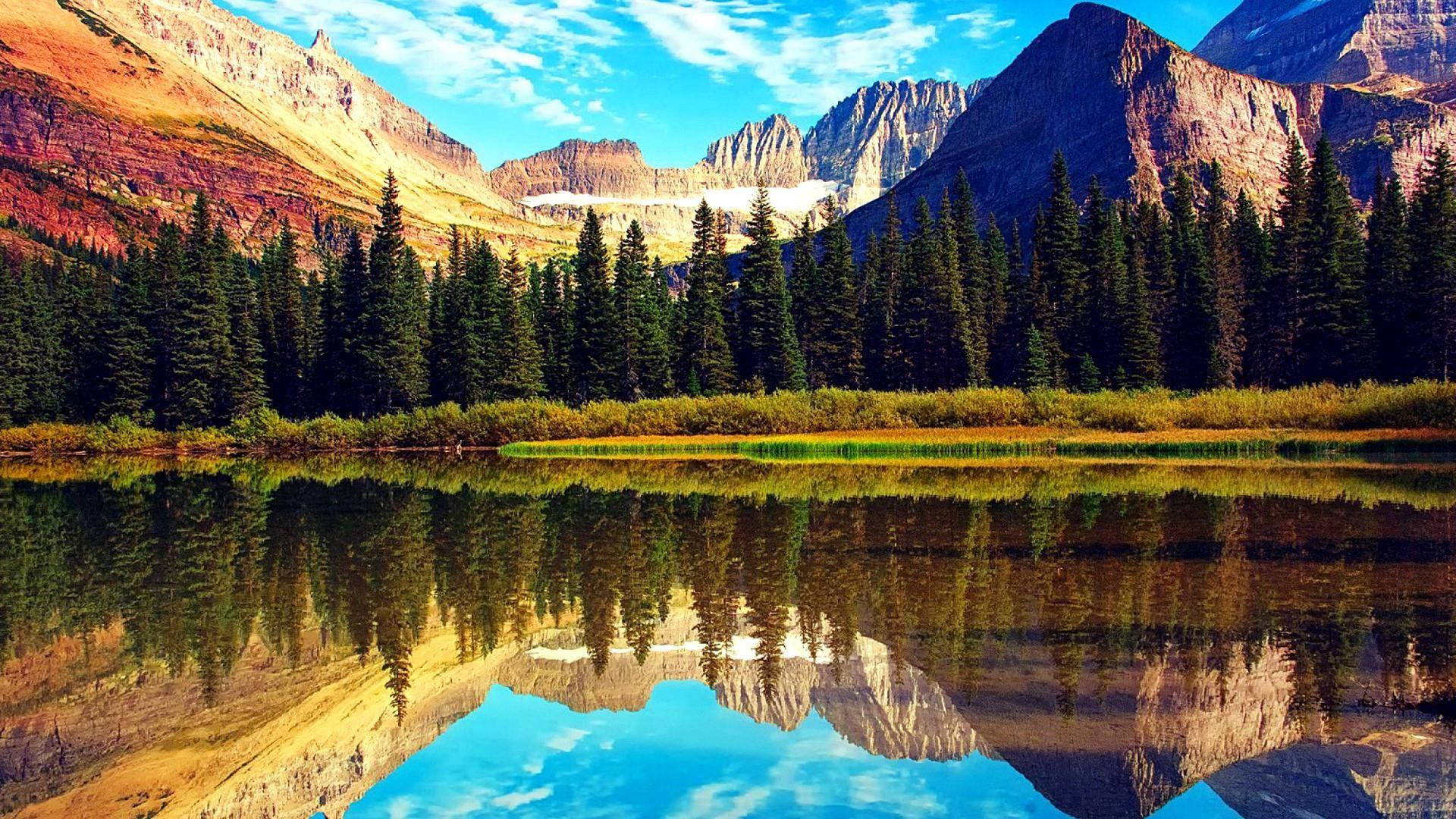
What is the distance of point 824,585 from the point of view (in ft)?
60.9

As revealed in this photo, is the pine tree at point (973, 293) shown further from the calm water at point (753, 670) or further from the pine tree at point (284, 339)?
the calm water at point (753, 670)

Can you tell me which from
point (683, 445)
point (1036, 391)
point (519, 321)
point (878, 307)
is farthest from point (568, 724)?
point (878, 307)

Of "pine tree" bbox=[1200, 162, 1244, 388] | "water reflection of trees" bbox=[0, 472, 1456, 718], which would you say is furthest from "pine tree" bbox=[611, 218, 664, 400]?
"water reflection of trees" bbox=[0, 472, 1456, 718]

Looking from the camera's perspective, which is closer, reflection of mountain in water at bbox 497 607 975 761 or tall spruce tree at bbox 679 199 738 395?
reflection of mountain in water at bbox 497 607 975 761

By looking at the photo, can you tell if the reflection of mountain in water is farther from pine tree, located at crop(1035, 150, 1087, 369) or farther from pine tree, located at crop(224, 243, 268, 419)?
pine tree, located at crop(224, 243, 268, 419)

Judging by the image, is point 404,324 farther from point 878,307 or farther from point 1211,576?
point 1211,576

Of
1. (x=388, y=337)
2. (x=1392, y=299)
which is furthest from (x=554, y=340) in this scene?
(x=1392, y=299)

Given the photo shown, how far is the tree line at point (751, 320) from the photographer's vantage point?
81.1 meters

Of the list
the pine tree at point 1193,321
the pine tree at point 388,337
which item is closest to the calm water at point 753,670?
the pine tree at point 388,337

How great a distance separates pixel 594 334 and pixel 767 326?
48.2ft

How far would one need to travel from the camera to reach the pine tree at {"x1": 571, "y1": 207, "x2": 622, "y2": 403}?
85500 mm

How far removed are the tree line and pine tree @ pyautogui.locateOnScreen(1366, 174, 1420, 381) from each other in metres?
0.18

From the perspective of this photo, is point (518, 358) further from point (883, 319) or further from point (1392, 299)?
point (1392, 299)

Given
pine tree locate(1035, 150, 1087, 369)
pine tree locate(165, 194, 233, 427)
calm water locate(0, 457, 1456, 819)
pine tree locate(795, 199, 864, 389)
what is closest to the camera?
calm water locate(0, 457, 1456, 819)
